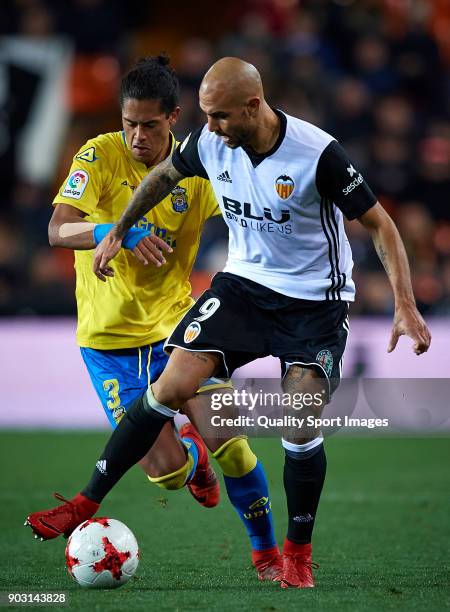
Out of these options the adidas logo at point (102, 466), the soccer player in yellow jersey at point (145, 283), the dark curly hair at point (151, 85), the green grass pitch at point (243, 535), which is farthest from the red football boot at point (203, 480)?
the dark curly hair at point (151, 85)

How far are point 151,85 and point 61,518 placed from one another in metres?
2.02

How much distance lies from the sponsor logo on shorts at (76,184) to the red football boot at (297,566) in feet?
6.03

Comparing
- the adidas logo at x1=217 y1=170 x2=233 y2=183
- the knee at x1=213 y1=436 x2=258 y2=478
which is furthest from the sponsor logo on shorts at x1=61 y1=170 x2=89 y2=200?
the knee at x1=213 y1=436 x2=258 y2=478

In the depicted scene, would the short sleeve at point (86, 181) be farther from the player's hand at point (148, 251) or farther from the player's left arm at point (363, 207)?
the player's left arm at point (363, 207)

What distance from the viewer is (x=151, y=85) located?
17.0ft

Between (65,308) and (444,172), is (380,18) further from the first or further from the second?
(65,308)

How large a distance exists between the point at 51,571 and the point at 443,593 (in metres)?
1.73

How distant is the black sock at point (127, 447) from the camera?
4648 millimetres

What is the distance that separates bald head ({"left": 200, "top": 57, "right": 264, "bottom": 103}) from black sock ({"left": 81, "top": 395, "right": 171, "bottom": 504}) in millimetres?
1300

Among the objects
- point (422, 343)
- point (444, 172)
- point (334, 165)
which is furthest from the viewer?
point (444, 172)

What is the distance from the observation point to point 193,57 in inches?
484

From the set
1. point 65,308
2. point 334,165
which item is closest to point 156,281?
point 334,165

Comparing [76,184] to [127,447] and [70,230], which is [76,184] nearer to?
[70,230]

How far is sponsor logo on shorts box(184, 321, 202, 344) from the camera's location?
4707mm
